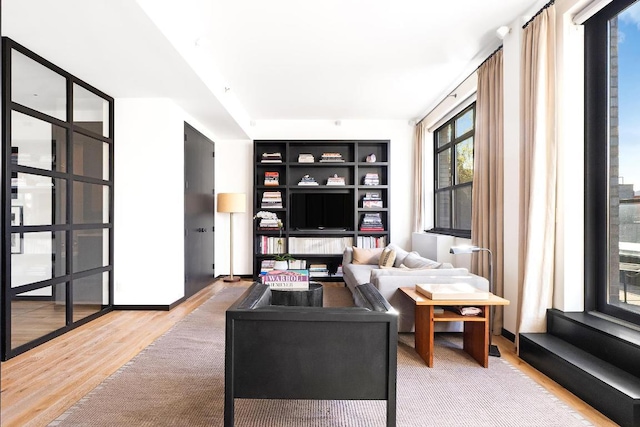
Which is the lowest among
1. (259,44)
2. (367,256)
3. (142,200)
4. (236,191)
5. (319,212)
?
(367,256)

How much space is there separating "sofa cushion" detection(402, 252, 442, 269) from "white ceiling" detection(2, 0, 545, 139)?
80.4 inches

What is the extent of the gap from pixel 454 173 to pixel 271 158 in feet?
8.96

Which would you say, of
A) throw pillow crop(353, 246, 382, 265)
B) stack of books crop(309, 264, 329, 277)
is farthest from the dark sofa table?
stack of books crop(309, 264, 329, 277)

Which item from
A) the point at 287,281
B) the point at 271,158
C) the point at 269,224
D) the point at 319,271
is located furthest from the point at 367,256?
the point at 287,281

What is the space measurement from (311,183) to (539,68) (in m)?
3.73

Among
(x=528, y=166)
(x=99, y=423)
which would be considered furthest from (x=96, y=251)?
(x=528, y=166)

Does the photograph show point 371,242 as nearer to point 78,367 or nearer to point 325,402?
point 325,402

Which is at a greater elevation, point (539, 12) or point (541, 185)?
point (539, 12)

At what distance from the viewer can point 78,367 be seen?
9.17 feet

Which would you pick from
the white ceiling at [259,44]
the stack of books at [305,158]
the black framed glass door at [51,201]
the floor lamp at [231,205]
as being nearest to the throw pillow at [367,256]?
the stack of books at [305,158]

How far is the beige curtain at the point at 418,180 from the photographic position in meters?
5.92

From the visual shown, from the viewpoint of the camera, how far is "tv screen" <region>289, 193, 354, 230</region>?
6137 mm

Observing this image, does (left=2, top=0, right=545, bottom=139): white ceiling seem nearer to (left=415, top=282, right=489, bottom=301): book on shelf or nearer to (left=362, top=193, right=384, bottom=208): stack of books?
(left=362, top=193, right=384, bottom=208): stack of books

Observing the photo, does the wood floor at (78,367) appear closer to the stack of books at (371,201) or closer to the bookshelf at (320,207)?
Result: the bookshelf at (320,207)
